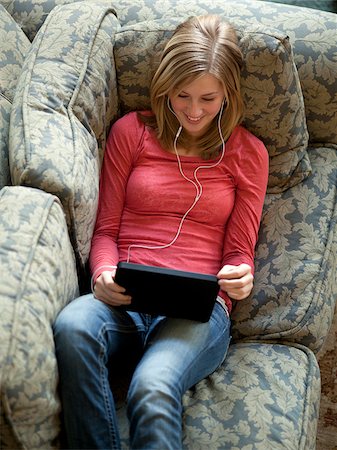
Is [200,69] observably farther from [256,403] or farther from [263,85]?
[256,403]

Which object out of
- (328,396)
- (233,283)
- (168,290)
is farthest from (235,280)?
(328,396)

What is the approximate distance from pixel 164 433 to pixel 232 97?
794 mm

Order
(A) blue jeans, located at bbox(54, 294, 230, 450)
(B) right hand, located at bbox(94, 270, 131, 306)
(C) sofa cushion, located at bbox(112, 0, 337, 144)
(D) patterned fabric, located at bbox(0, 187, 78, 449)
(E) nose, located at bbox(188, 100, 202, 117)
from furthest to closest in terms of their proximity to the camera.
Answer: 1. (C) sofa cushion, located at bbox(112, 0, 337, 144)
2. (E) nose, located at bbox(188, 100, 202, 117)
3. (B) right hand, located at bbox(94, 270, 131, 306)
4. (A) blue jeans, located at bbox(54, 294, 230, 450)
5. (D) patterned fabric, located at bbox(0, 187, 78, 449)

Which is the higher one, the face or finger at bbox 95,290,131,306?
the face

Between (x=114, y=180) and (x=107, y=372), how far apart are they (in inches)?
19.8

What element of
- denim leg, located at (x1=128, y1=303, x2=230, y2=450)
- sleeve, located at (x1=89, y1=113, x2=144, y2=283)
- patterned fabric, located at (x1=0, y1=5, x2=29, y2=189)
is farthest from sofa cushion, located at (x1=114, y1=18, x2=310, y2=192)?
denim leg, located at (x1=128, y1=303, x2=230, y2=450)

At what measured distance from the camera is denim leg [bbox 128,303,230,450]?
1249mm

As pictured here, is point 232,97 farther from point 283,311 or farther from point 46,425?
point 46,425

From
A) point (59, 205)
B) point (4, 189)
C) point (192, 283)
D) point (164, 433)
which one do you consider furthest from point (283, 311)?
point (4, 189)

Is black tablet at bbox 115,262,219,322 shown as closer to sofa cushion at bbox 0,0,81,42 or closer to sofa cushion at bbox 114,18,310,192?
sofa cushion at bbox 114,18,310,192

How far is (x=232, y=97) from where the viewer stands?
157 cm

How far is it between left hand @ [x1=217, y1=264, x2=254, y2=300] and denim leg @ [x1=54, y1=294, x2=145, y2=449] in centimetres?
29

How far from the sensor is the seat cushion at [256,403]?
134 cm

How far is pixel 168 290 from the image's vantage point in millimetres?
1364
